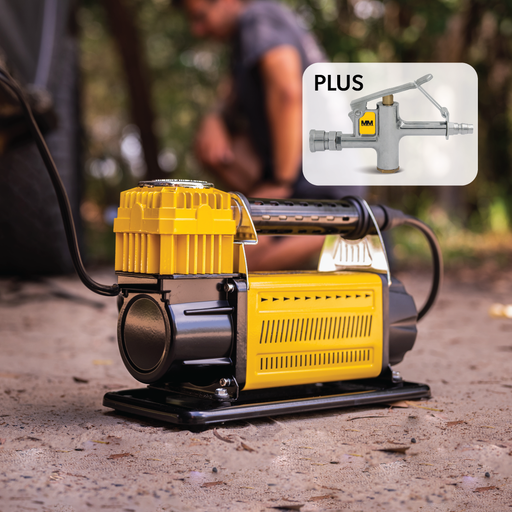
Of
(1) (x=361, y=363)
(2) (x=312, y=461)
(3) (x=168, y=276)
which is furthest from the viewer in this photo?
(1) (x=361, y=363)

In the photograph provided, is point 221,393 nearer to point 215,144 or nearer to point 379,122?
point 379,122

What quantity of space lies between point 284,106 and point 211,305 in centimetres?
312

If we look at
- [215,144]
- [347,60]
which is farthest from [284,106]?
[347,60]

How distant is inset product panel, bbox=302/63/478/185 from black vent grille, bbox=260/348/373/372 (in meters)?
0.73

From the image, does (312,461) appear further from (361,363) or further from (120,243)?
(120,243)

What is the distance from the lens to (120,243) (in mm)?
1848

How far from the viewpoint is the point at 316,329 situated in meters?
1.91

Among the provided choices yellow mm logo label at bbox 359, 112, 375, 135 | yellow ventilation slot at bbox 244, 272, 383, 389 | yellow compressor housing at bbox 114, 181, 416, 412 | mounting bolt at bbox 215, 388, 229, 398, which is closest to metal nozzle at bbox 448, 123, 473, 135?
yellow mm logo label at bbox 359, 112, 375, 135

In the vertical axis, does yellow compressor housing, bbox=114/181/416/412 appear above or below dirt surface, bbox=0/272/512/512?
above

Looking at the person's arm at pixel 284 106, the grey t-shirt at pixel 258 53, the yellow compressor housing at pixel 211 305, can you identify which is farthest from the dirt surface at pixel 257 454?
the grey t-shirt at pixel 258 53

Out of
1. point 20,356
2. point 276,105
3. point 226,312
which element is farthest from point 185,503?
point 276,105

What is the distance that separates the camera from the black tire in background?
4.02 meters

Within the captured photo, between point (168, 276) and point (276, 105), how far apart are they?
313 cm

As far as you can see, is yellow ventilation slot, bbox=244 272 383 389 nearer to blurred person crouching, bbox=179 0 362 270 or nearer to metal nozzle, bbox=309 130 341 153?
metal nozzle, bbox=309 130 341 153
